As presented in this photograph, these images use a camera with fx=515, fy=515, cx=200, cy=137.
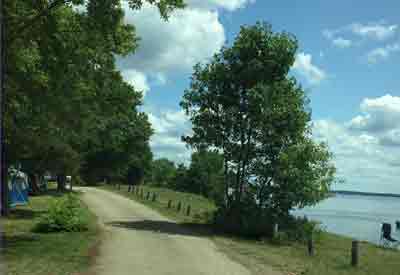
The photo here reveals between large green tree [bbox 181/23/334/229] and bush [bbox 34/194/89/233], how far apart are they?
7.69 metres

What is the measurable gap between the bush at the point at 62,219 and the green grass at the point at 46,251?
1.59 feet

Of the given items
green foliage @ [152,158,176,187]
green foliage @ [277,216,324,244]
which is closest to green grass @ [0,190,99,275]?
green foliage @ [277,216,324,244]

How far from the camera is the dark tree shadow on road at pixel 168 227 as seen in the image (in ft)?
72.8

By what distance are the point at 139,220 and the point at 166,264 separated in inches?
538

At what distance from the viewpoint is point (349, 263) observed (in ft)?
59.6

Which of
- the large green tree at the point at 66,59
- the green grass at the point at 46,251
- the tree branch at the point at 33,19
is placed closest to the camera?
the green grass at the point at 46,251

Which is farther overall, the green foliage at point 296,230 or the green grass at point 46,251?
the green foliage at point 296,230

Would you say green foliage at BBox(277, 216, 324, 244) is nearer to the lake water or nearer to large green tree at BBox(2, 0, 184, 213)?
the lake water

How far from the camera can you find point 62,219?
1992 cm

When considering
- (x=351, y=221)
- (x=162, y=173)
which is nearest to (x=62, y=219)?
(x=351, y=221)

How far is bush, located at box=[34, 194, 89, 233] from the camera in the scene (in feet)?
64.6

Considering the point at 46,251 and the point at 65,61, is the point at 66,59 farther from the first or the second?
the point at 46,251

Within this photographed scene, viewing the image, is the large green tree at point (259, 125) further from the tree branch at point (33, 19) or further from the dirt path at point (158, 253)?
the tree branch at point (33, 19)

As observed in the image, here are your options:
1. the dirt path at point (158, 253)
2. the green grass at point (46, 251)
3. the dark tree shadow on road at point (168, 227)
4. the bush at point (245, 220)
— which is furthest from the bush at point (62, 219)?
the bush at point (245, 220)
